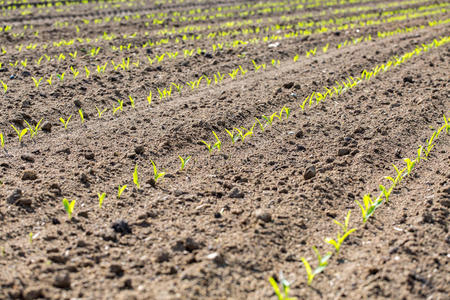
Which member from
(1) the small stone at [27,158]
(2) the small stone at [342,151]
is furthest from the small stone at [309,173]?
(1) the small stone at [27,158]

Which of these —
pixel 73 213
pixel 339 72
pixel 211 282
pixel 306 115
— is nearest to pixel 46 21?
pixel 339 72

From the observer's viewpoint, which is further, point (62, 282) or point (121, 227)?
point (121, 227)

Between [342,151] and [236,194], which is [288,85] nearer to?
[342,151]

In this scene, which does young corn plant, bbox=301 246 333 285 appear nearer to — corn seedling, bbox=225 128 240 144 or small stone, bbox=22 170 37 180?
corn seedling, bbox=225 128 240 144

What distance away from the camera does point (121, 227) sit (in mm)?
2787

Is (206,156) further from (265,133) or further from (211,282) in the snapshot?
(211,282)

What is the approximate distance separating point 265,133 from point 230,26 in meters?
6.74

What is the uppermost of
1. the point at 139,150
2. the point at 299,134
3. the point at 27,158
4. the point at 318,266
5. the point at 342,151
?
the point at 27,158

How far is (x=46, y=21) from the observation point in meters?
10.9

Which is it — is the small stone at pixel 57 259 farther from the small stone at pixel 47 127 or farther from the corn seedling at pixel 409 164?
the corn seedling at pixel 409 164

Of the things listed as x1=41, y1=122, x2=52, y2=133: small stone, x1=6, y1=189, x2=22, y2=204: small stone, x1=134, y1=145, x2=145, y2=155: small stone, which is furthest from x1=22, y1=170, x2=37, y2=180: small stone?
x1=41, y1=122, x2=52, y2=133: small stone

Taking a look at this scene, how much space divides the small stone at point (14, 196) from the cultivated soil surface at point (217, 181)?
→ 0.04ft

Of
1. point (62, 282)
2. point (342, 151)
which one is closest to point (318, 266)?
point (62, 282)

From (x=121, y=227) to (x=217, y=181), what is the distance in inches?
34.8
